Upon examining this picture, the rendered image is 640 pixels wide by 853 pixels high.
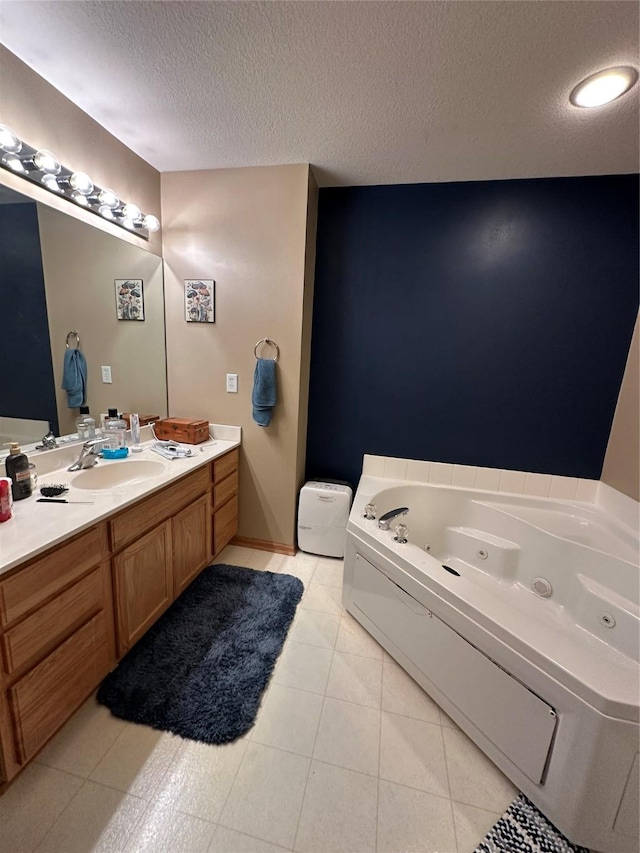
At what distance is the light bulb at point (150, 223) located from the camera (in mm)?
1934

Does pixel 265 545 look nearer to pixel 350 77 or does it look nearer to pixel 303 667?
pixel 303 667

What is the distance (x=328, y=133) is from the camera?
64.3 inches

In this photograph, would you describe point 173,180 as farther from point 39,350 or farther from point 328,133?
point 39,350

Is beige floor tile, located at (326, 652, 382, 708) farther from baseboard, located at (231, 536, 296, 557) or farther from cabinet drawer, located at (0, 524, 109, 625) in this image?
cabinet drawer, located at (0, 524, 109, 625)

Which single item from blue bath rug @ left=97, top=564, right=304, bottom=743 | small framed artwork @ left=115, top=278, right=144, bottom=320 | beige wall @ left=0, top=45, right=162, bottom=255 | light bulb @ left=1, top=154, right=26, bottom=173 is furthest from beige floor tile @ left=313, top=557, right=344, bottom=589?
light bulb @ left=1, top=154, right=26, bottom=173

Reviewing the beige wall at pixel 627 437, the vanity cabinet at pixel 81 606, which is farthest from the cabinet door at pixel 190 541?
the beige wall at pixel 627 437

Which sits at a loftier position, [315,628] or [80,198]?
[80,198]

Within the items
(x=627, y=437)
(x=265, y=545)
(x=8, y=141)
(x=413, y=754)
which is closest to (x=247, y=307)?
(x=8, y=141)

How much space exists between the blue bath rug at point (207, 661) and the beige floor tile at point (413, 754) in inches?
20.6

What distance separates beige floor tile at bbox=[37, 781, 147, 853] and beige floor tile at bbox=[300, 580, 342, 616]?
1.02m

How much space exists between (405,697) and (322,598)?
0.67m

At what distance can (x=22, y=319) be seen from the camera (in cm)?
145

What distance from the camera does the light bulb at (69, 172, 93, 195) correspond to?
4.92 ft

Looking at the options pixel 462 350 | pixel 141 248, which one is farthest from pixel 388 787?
pixel 141 248
